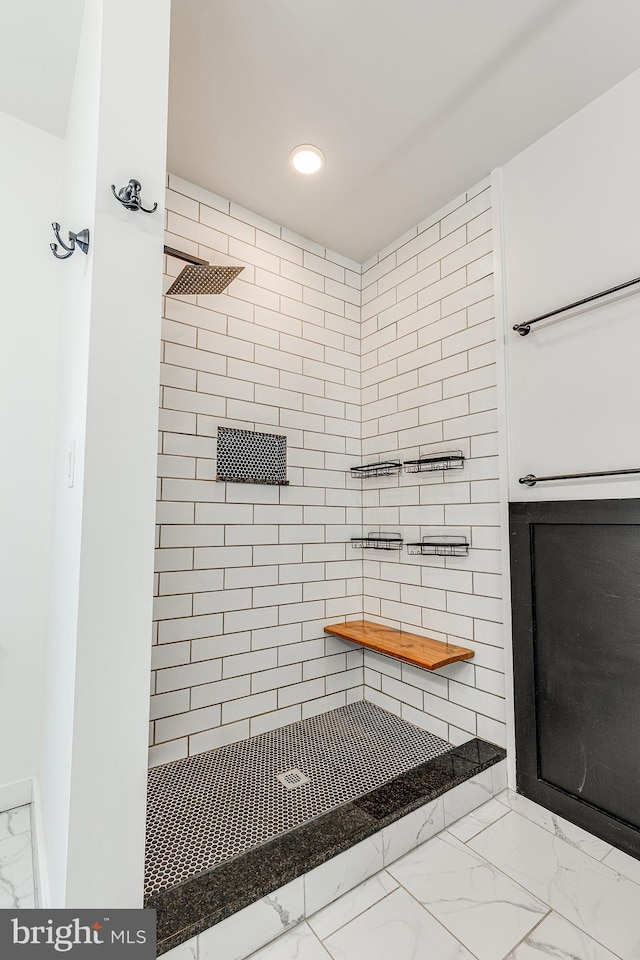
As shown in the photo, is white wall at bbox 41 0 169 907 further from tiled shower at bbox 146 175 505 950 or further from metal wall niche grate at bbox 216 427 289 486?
metal wall niche grate at bbox 216 427 289 486

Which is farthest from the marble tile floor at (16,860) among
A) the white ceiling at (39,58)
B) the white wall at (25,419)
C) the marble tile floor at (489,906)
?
the white ceiling at (39,58)

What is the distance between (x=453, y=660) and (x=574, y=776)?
0.53m

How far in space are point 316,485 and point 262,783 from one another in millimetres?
1319

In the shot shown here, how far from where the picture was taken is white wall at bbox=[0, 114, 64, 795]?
173 cm

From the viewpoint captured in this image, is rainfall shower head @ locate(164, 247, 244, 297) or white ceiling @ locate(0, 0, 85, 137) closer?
white ceiling @ locate(0, 0, 85, 137)

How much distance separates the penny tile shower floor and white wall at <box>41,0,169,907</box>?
0.41 metres

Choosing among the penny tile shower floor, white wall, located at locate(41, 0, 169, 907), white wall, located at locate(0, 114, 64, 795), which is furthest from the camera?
white wall, located at locate(0, 114, 64, 795)

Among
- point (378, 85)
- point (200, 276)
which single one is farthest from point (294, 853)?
point (378, 85)

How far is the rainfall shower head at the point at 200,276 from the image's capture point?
1.62 metres

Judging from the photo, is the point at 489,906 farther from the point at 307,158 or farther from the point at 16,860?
the point at 307,158

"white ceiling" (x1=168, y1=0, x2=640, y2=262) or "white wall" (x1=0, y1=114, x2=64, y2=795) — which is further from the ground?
"white ceiling" (x1=168, y1=0, x2=640, y2=262)

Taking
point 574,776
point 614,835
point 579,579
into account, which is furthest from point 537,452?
point 614,835

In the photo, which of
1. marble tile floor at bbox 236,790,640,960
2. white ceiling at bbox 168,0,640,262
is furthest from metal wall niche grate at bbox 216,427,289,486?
marble tile floor at bbox 236,790,640,960

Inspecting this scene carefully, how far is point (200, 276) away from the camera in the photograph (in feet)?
5.51
